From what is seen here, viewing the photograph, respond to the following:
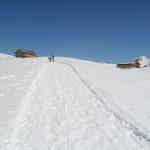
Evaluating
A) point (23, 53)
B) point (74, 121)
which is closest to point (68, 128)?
point (74, 121)

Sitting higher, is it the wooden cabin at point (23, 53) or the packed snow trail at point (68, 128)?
the wooden cabin at point (23, 53)

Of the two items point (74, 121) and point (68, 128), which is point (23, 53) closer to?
point (74, 121)

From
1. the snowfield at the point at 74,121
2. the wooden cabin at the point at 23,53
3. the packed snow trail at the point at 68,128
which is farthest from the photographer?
the wooden cabin at the point at 23,53

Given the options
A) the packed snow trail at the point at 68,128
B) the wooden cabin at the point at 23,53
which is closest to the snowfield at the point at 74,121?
the packed snow trail at the point at 68,128

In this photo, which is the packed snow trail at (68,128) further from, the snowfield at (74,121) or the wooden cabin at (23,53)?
A: the wooden cabin at (23,53)

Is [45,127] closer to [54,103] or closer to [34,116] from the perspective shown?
[34,116]

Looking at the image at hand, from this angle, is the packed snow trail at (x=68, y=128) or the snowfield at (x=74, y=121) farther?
the snowfield at (x=74, y=121)

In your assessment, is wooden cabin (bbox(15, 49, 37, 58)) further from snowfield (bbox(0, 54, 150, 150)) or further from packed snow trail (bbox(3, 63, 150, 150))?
packed snow trail (bbox(3, 63, 150, 150))

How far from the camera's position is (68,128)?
9.10 meters

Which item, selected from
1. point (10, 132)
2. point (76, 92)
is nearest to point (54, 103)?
point (76, 92)

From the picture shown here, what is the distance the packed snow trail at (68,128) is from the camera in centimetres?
757

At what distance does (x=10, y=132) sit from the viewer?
8641mm

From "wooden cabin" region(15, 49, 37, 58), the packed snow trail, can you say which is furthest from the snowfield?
"wooden cabin" region(15, 49, 37, 58)

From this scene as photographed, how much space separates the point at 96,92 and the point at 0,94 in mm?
5384
